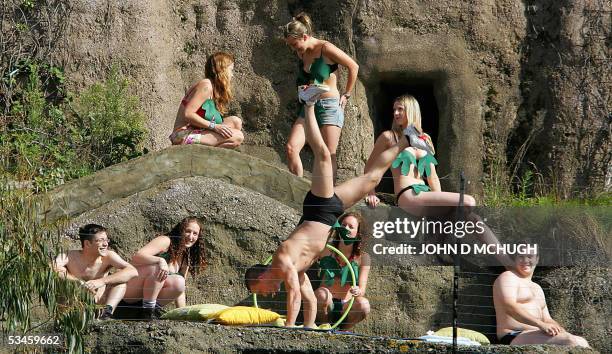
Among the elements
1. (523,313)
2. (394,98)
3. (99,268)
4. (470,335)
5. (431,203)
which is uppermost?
(394,98)

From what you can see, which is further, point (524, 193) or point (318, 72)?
point (524, 193)

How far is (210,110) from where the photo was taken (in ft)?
48.9

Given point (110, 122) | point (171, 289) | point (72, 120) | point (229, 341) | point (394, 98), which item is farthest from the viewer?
point (394, 98)

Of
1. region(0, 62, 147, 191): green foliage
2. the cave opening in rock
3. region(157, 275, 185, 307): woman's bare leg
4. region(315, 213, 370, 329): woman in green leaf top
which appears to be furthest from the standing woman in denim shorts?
the cave opening in rock

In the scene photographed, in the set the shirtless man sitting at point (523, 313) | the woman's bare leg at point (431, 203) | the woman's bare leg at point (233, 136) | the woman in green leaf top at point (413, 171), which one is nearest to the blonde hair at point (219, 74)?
the woman's bare leg at point (233, 136)

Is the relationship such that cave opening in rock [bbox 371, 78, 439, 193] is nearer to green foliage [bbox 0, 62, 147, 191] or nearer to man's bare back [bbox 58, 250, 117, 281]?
green foliage [bbox 0, 62, 147, 191]

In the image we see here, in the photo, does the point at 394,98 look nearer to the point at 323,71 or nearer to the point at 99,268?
the point at 323,71

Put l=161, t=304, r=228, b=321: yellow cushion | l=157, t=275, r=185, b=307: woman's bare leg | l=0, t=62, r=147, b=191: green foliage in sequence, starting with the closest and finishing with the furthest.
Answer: l=161, t=304, r=228, b=321: yellow cushion
l=157, t=275, r=185, b=307: woman's bare leg
l=0, t=62, r=147, b=191: green foliage

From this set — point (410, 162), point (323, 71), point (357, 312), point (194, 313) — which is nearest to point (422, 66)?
point (323, 71)

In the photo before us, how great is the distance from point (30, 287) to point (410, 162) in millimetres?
3261

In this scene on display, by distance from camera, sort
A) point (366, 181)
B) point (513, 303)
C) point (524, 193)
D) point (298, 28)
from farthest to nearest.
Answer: point (524, 193) → point (298, 28) → point (366, 181) → point (513, 303)

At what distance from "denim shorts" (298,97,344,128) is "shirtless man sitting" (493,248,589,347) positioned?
235 centimetres

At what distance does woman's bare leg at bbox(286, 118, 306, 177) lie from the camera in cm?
1497

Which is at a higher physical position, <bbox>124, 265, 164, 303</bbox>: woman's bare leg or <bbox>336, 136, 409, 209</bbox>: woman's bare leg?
<bbox>336, 136, 409, 209</bbox>: woman's bare leg
